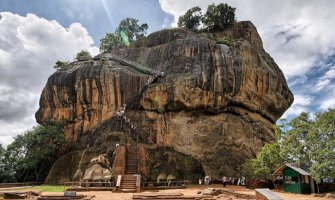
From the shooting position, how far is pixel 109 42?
180 feet

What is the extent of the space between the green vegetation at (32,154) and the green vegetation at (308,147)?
77.5 ft

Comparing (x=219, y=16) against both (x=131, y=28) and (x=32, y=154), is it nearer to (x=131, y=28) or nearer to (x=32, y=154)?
(x=131, y=28)

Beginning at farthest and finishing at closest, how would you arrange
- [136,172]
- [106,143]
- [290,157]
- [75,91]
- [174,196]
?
[75,91] < [106,143] < [136,172] < [290,157] < [174,196]

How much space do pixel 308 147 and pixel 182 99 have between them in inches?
686

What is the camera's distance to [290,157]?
889 inches

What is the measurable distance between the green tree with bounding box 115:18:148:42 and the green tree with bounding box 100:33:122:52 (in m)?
2.75

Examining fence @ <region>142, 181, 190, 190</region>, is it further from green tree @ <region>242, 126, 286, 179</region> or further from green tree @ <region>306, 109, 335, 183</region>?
green tree @ <region>306, 109, 335, 183</region>

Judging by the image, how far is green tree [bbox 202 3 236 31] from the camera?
156 feet

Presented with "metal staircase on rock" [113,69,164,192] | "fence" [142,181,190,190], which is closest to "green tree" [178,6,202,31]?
"metal staircase on rock" [113,69,164,192]

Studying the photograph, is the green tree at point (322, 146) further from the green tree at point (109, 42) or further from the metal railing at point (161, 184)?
the green tree at point (109, 42)

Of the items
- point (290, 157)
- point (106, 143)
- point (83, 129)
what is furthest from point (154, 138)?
point (290, 157)

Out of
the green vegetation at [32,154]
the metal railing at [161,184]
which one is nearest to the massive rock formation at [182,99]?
the green vegetation at [32,154]

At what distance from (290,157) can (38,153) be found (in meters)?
26.7

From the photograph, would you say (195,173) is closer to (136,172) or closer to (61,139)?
(136,172)
